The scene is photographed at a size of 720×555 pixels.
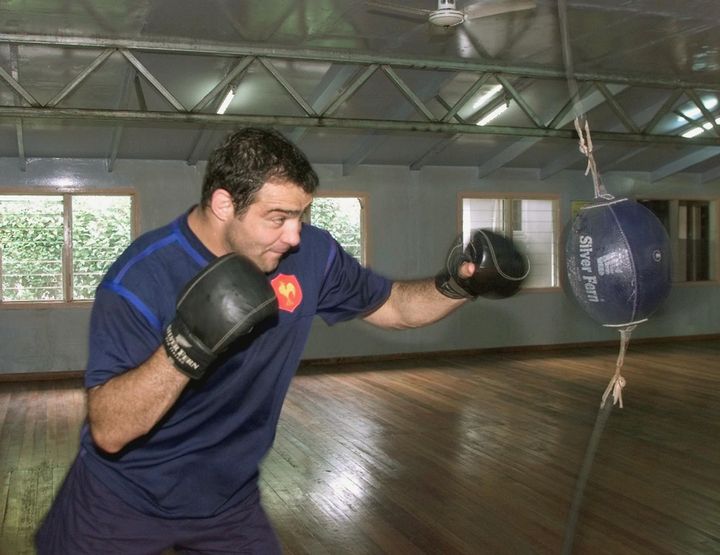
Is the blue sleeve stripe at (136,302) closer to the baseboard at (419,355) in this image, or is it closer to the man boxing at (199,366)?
the man boxing at (199,366)

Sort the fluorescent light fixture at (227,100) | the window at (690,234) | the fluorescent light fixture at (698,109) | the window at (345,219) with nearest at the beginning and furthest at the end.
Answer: the fluorescent light fixture at (227,100)
the fluorescent light fixture at (698,109)
the window at (345,219)
the window at (690,234)

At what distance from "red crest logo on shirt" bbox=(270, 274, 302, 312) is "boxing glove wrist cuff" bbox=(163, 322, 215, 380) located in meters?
0.40

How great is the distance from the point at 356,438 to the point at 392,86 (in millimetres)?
2952

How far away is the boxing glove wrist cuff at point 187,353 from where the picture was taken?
50.6 inches

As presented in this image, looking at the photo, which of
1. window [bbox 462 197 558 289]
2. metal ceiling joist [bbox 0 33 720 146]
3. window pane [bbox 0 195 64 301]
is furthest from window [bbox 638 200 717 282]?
window pane [bbox 0 195 64 301]

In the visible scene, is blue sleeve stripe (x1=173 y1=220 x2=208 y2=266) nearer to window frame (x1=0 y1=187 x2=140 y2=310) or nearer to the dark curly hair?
the dark curly hair

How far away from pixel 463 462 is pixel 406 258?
4.22 m

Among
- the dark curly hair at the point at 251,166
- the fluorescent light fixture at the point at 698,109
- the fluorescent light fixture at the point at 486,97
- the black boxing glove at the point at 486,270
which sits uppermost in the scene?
the fluorescent light fixture at the point at 698,109

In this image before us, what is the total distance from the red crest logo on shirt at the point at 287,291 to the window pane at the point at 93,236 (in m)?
5.81

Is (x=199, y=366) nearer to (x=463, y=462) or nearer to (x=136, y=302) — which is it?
(x=136, y=302)

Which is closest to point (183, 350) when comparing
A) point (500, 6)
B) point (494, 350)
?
point (500, 6)

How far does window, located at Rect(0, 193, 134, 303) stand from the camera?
6.94 metres

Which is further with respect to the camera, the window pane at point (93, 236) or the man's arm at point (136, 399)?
the window pane at point (93, 236)

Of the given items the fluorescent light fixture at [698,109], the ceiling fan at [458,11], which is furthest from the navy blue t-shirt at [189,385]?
the fluorescent light fixture at [698,109]
